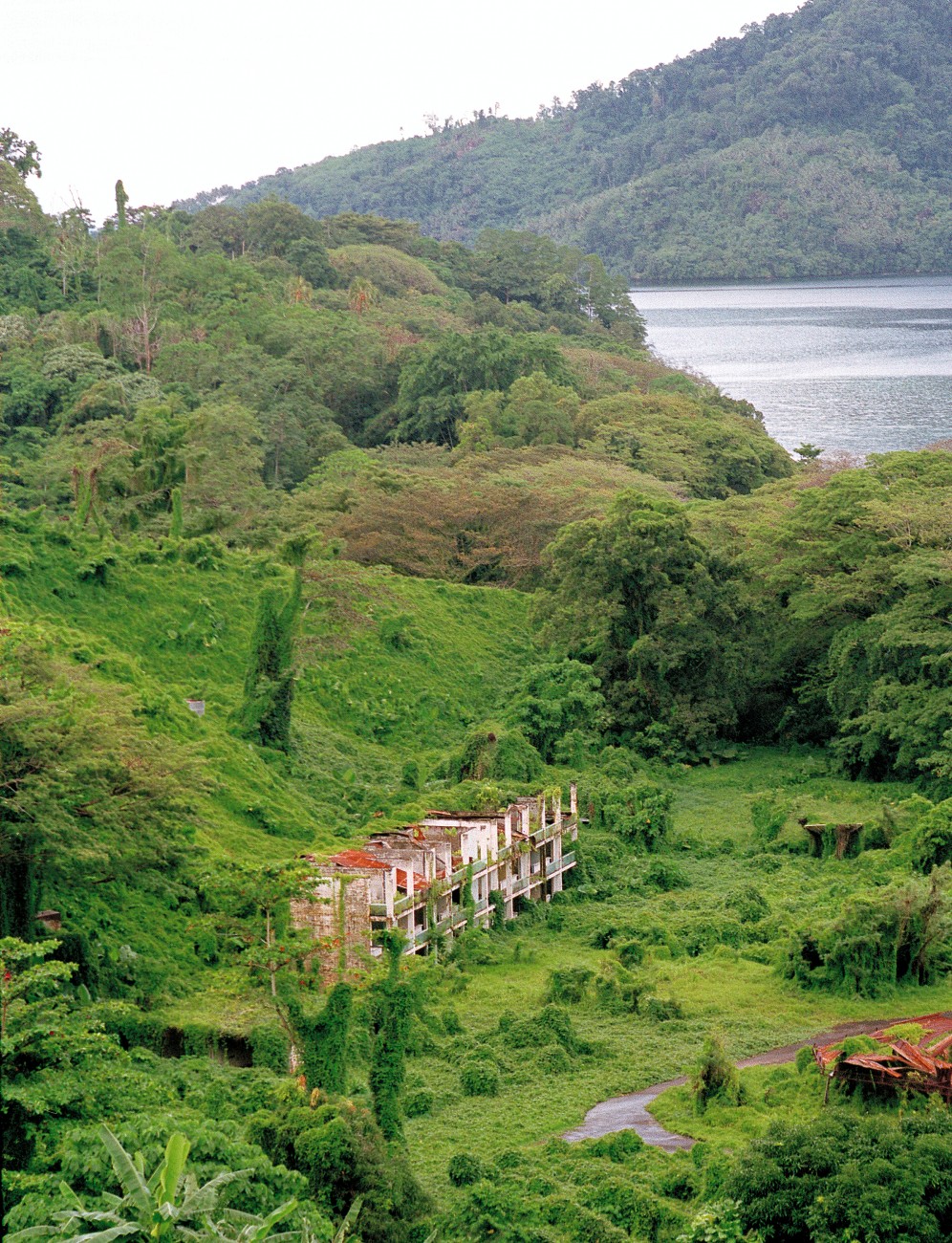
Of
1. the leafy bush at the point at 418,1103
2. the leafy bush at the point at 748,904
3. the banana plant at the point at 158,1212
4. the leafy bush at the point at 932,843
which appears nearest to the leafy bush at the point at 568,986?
the leafy bush at the point at 418,1103

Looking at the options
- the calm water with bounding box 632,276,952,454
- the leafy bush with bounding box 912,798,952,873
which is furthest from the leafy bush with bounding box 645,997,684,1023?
the calm water with bounding box 632,276,952,454

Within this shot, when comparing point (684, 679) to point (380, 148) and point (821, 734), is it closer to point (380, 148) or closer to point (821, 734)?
point (821, 734)

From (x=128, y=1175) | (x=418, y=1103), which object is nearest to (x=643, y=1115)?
(x=418, y=1103)

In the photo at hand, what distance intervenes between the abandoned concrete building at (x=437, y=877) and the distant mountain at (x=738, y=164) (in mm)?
94084

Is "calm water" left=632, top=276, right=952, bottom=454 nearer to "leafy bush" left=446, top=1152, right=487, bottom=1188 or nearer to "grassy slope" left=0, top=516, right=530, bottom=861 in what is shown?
"grassy slope" left=0, top=516, right=530, bottom=861

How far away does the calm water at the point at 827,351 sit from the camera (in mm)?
67188

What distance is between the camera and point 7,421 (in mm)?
41188

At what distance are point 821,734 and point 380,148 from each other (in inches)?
4759

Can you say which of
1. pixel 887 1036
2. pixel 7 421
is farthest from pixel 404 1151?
pixel 7 421

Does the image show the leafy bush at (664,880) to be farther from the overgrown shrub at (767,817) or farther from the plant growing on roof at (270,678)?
the plant growing on roof at (270,678)

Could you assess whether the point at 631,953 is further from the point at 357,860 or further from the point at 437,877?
the point at 357,860

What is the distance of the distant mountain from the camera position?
114125mm

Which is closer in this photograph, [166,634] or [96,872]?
[96,872]

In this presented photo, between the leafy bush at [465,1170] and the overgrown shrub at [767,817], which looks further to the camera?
the overgrown shrub at [767,817]
